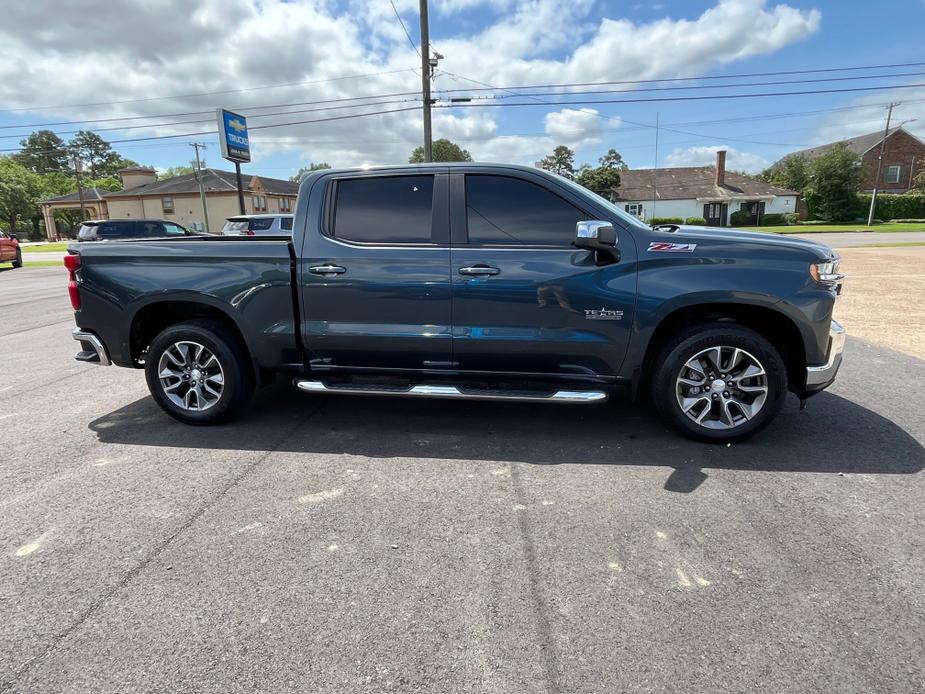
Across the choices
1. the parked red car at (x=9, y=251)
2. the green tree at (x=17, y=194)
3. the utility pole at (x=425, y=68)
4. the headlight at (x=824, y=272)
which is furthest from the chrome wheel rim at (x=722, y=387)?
the green tree at (x=17, y=194)

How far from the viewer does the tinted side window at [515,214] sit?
13.4ft

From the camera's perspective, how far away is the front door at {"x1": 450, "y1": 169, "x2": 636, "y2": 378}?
4.00 meters

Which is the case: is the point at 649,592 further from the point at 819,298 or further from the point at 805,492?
the point at 819,298

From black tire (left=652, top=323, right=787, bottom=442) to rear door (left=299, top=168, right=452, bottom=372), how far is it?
1614 millimetres

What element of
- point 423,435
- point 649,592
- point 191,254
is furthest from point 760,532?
point 191,254

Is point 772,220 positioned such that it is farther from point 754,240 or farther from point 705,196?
point 754,240

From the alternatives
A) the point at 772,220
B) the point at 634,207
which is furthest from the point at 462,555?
the point at 634,207

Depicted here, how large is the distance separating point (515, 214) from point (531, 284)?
557 mm

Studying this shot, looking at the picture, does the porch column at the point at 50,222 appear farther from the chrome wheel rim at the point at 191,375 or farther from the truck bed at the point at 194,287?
the chrome wheel rim at the point at 191,375

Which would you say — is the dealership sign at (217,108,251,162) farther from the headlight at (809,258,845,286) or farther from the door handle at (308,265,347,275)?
the headlight at (809,258,845,286)

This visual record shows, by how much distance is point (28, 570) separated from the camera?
272 cm

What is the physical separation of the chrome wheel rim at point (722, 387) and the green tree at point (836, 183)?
59.8 m

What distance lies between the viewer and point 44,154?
101 meters

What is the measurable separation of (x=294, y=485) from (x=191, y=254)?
212 cm
